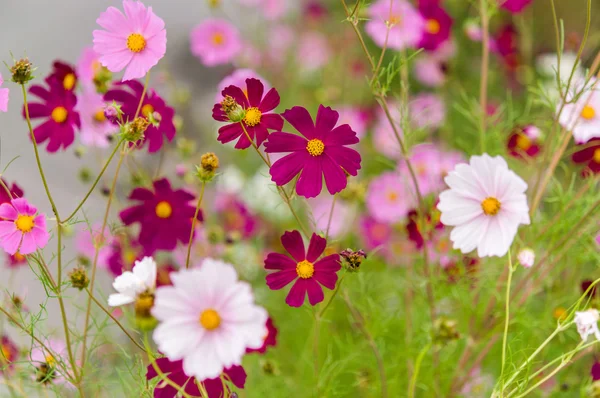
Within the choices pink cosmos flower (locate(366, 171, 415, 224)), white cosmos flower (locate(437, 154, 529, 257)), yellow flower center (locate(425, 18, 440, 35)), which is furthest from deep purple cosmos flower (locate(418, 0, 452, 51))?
→ white cosmos flower (locate(437, 154, 529, 257))

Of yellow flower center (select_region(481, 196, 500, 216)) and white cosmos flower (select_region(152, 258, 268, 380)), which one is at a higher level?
yellow flower center (select_region(481, 196, 500, 216))

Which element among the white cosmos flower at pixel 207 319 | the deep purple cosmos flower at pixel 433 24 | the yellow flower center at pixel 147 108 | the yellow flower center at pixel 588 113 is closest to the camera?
the white cosmos flower at pixel 207 319

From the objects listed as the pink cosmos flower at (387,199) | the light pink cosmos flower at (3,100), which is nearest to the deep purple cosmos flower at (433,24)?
the pink cosmos flower at (387,199)

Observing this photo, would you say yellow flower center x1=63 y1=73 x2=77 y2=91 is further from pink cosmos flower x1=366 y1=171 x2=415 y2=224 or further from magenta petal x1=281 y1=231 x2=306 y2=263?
pink cosmos flower x1=366 y1=171 x2=415 y2=224

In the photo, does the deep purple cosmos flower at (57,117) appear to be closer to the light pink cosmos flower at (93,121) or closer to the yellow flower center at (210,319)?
the light pink cosmos flower at (93,121)

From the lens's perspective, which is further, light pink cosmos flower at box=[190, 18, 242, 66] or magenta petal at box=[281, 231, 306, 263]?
light pink cosmos flower at box=[190, 18, 242, 66]

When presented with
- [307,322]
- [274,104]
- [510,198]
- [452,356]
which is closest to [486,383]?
[452,356]
